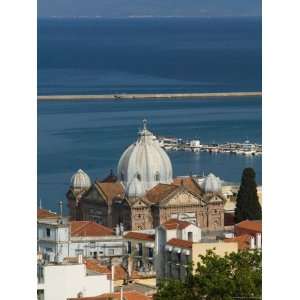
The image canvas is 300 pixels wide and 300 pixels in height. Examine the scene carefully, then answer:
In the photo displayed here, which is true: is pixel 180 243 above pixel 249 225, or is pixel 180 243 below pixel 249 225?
below

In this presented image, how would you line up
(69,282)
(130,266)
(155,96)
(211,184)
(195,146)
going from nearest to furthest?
(69,282) → (130,266) → (155,96) → (211,184) → (195,146)

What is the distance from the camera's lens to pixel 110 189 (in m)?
14.7

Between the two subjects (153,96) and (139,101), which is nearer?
(153,96)

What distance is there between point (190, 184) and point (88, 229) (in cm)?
254

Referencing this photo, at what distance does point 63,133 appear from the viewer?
37.1 feet

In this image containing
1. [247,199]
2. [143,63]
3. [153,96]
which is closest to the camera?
Result: [247,199]

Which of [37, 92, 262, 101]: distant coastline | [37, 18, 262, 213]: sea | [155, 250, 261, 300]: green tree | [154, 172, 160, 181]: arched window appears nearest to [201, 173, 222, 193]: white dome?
[37, 18, 262, 213]: sea

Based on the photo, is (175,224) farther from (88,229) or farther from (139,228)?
(139,228)

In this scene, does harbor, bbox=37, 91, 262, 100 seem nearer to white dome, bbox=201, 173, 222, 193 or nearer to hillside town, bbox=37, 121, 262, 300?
hillside town, bbox=37, 121, 262, 300

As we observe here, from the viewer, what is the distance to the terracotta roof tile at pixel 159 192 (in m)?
14.3

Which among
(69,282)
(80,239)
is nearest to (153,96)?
(80,239)

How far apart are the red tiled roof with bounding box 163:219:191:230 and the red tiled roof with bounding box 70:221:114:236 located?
0.63 meters
